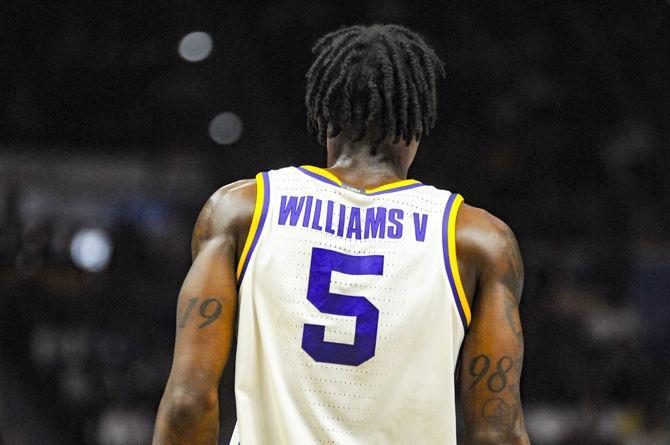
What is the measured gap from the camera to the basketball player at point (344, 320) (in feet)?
5.24

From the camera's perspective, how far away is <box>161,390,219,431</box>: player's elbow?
1.54 meters

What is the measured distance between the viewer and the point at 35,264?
238 inches

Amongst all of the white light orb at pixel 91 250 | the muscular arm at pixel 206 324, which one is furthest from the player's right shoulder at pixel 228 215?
the white light orb at pixel 91 250

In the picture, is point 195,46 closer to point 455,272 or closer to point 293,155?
point 293,155

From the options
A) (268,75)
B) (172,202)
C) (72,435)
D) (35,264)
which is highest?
(268,75)

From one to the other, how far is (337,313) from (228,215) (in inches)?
10.0

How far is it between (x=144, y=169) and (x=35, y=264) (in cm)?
104

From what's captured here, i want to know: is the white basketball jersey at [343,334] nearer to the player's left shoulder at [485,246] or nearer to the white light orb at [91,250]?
the player's left shoulder at [485,246]

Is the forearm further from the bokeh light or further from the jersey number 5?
the bokeh light

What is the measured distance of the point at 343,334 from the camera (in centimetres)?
160

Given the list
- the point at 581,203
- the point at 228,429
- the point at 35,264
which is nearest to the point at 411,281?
the point at 228,429

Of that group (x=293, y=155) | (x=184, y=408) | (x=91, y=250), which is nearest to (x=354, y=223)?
(x=184, y=408)

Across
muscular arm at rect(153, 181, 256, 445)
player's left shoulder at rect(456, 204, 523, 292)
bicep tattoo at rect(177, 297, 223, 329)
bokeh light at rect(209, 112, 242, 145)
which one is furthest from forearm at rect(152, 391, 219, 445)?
bokeh light at rect(209, 112, 242, 145)

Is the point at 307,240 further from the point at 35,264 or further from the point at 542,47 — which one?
the point at 542,47
